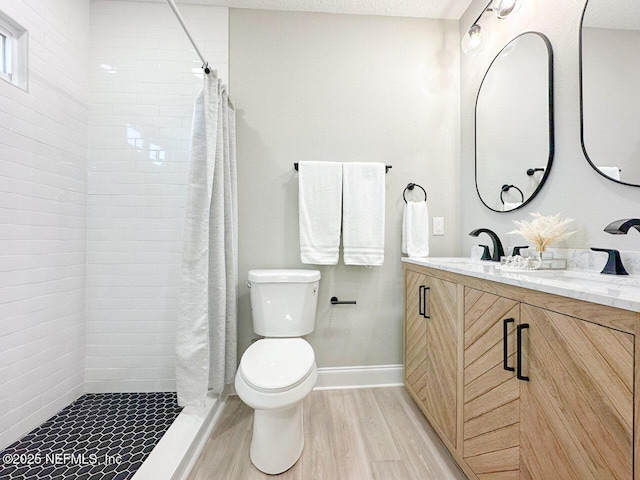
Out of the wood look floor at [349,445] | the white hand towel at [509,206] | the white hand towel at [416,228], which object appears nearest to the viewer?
the wood look floor at [349,445]

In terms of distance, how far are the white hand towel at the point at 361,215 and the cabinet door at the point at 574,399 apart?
1017mm

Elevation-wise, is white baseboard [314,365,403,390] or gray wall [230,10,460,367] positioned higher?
gray wall [230,10,460,367]

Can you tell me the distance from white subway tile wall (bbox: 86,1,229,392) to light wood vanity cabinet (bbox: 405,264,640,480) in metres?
1.58

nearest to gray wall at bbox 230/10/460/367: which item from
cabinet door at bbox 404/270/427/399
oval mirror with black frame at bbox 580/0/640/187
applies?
cabinet door at bbox 404/270/427/399

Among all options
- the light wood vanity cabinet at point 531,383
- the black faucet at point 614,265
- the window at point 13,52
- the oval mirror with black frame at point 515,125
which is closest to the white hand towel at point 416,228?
the oval mirror with black frame at point 515,125

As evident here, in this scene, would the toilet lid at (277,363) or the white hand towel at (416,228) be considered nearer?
the toilet lid at (277,363)

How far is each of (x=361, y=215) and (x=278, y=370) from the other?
101cm

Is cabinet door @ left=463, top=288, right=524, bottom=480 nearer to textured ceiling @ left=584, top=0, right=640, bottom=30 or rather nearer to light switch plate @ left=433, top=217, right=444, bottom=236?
light switch plate @ left=433, top=217, right=444, bottom=236

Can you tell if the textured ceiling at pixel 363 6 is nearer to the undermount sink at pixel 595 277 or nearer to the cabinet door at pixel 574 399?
the undermount sink at pixel 595 277

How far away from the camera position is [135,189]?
5.88 ft

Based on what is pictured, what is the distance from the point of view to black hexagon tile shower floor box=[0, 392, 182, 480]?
1.18 meters

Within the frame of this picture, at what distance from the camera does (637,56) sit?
96 centimetres

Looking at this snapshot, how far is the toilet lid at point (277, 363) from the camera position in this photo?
1.19m

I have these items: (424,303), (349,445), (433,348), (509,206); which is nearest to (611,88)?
(509,206)
